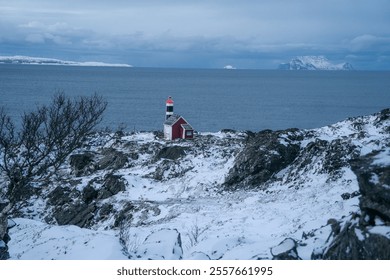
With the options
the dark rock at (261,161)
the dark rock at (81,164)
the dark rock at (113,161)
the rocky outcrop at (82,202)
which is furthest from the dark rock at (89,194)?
the dark rock at (261,161)

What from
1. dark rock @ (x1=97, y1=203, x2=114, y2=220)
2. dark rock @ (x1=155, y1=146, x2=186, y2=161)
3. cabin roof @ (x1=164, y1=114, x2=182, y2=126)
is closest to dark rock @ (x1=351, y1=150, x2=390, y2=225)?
dark rock @ (x1=97, y1=203, x2=114, y2=220)

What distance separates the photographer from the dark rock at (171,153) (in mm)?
41128

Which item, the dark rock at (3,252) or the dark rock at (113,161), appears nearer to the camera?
the dark rock at (3,252)

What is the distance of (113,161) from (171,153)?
20.2ft

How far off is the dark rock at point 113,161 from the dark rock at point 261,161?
13494mm

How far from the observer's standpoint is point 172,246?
13.9 m

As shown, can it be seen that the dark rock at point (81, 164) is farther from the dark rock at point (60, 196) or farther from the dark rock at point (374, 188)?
the dark rock at point (374, 188)

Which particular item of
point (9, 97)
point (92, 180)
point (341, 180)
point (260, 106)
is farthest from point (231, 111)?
point (341, 180)

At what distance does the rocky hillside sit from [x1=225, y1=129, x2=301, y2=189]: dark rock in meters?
0.08

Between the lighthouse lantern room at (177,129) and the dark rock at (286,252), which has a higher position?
the dark rock at (286,252)

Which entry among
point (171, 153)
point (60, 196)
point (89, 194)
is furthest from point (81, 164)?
point (89, 194)

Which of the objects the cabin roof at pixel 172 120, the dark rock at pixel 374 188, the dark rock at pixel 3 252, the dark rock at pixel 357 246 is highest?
the dark rock at pixel 374 188

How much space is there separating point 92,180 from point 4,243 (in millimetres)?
20525

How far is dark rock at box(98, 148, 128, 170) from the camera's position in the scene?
41812 mm
